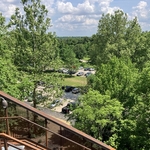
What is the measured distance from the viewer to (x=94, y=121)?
466 inches

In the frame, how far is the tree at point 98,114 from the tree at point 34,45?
419 cm

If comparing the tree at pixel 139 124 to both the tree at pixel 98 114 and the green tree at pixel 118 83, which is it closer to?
the tree at pixel 98 114

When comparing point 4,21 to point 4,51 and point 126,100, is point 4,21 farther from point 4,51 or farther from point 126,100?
point 126,100

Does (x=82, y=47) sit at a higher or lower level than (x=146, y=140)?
higher

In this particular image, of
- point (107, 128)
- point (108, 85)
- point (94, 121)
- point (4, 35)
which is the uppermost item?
point (4, 35)

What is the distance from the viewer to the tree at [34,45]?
14891 mm

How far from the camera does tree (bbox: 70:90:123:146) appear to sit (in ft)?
37.6

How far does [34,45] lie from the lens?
50.2ft

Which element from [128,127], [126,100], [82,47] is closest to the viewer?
[128,127]

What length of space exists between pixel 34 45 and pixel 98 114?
7331mm

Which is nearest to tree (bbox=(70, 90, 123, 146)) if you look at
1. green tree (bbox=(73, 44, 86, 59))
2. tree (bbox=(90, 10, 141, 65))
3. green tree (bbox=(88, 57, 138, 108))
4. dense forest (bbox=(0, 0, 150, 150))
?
dense forest (bbox=(0, 0, 150, 150))

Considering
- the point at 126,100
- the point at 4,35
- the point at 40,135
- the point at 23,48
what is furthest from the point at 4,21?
the point at 40,135

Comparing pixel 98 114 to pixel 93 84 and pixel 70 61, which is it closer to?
pixel 93 84

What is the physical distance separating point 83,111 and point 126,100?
415cm
